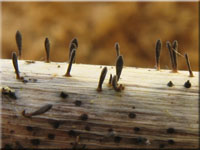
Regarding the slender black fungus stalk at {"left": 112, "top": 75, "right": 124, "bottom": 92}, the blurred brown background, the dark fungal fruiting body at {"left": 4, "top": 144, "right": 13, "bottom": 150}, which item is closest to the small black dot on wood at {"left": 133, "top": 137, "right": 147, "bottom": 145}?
the slender black fungus stalk at {"left": 112, "top": 75, "right": 124, "bottom": 92}

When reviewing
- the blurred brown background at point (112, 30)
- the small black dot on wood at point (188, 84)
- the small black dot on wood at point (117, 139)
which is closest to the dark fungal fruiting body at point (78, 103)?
the small black dot on wood at point (117, 139)

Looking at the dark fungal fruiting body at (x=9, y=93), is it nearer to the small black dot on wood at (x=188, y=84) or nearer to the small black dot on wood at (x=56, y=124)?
the small black dot on wood at (x=56, y=124)

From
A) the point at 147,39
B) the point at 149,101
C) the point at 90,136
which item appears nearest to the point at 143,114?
the point at 149,101

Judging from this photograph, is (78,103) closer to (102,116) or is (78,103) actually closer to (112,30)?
(102,116)

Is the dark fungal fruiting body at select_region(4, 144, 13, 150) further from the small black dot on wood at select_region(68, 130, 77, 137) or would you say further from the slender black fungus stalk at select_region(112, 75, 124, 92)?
the slender black fungus stalk at select_region(112, 75, 124, 92)

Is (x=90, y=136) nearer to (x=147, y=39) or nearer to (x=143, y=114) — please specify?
(x=143, y=114)

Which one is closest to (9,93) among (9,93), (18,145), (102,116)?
(9,93)
